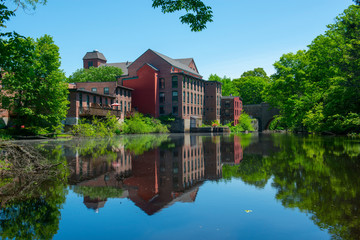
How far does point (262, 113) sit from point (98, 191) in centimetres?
8208

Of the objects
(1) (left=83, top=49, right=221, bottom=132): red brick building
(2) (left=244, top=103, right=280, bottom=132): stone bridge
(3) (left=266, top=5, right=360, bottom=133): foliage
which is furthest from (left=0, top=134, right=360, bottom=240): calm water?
(2) (left=244, top=103, right=280, bottom=132): stone bridge

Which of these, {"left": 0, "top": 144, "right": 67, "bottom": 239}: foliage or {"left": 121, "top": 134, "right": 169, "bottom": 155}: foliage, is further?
{"left": 121, "top": 134, "right": 169, "bottom": 155}: foliage

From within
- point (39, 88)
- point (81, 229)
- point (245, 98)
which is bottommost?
point (81, 229)

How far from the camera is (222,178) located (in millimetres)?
8898

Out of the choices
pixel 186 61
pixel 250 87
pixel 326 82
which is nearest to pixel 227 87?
pixel 250 87

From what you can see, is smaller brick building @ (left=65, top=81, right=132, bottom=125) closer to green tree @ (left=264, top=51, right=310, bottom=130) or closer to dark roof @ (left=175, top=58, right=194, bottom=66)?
dark roof @ (left=175, top=58, right=194, bottom=66)

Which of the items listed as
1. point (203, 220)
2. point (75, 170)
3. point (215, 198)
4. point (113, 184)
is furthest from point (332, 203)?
point (75, 170)

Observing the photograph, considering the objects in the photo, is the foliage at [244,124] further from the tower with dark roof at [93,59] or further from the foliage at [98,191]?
the foliage at [98,191]

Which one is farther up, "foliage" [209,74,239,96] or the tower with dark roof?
the tower with dark roof

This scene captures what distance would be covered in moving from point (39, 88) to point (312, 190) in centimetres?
3150

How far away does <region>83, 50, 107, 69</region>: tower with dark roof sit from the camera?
104 meters

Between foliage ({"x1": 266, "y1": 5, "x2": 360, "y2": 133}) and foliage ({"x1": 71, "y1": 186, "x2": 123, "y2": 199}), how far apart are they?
99.8ft

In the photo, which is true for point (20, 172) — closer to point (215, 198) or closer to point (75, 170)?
point (75, 170)

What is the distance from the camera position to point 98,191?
23.6 feet
